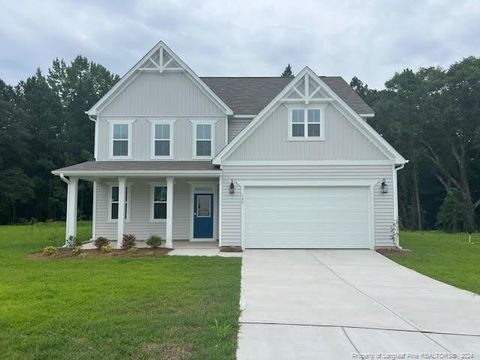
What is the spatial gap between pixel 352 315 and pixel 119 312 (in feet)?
11.2

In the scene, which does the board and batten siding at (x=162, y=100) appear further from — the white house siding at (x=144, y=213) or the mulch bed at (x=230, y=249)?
the mulch bed at (x=230, y=249)

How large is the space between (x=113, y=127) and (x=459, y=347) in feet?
54.3

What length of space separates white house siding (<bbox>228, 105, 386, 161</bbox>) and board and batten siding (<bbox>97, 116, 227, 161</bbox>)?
2.98m

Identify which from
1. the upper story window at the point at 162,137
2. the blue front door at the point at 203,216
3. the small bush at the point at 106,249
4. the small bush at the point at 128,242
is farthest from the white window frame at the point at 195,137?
the small bush at the point at 106,249

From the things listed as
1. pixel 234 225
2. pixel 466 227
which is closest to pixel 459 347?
pixel 234 225

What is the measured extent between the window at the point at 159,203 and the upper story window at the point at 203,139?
82.4 inches

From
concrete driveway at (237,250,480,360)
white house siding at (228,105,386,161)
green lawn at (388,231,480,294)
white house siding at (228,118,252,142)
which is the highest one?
white house siding at (228,118,252,142)

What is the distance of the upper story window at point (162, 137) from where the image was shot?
19453 mm

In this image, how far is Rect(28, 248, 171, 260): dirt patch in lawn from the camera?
47.0 ft

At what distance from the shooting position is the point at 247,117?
20.1 m

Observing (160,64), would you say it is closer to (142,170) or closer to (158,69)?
(158,69)

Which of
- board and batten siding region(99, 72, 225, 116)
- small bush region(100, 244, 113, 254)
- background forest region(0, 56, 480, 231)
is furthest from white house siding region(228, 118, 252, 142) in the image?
background forest region(0, 56, 480, 231)

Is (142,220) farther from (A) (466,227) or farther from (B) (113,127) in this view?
(A) (466,227)

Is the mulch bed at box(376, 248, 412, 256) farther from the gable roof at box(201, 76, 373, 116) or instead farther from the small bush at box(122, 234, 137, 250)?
the small bush at box(122, 234, 137, 250)
